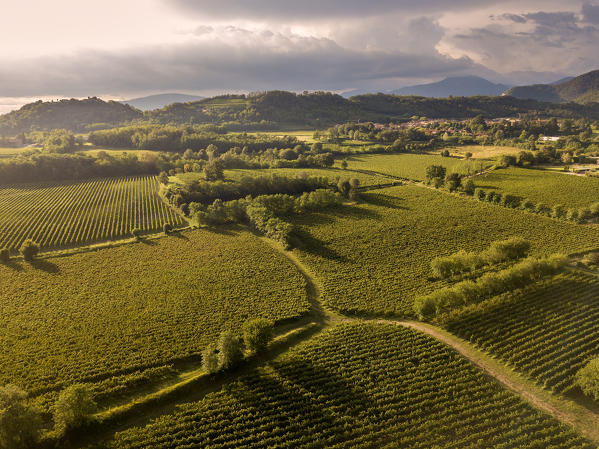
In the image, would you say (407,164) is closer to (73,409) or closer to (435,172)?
(435,172)

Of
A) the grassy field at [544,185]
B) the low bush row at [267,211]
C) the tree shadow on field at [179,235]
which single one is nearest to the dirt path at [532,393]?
the low bush row at [267,211]

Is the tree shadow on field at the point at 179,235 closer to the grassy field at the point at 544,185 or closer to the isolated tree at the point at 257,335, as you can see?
the isolated tree at the point at 257,335

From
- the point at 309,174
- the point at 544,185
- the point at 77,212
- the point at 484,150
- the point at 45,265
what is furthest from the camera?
the point at 484,150

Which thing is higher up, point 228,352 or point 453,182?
point 453,182

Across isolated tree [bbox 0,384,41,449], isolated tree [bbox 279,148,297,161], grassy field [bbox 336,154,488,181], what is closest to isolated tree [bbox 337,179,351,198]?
grassy field [bbox 336,154,488,181]

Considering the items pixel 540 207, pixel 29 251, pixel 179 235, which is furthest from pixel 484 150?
pixel 29 251

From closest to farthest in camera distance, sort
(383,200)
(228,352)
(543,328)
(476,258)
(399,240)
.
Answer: (228,352) < (543,328) < (476,258) < (399,240) < (383,200)

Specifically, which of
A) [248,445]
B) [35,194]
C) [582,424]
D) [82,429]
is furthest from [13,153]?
[582,424]
